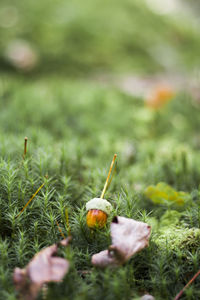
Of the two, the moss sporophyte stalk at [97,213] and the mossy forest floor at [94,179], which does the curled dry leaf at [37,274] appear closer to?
the mossy forest floor at [94,179]

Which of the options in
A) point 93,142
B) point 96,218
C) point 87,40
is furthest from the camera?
point 87,40

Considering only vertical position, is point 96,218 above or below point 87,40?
below

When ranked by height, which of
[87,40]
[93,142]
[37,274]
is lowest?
[37,274]

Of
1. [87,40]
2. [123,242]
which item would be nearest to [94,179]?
[123,242]

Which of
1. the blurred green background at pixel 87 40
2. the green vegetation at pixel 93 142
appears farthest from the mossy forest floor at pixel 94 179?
the blurred green background at pixel 87 40

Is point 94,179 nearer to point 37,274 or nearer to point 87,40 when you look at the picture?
point 37,274
